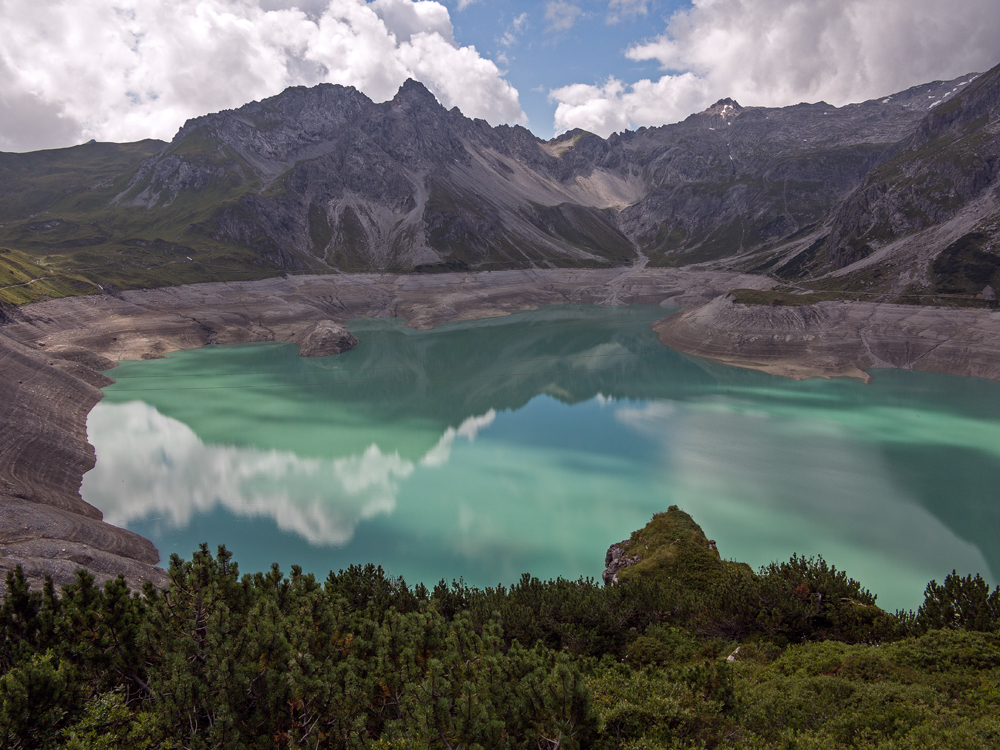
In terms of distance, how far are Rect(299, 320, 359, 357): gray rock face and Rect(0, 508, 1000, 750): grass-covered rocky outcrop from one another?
84.4 metres

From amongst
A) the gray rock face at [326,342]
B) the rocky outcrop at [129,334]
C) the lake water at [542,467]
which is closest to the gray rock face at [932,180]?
the rocky outcrop at [129,334]

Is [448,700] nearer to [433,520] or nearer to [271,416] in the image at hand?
[433,520]

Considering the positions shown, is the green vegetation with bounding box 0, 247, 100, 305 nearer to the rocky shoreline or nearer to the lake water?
the rocky shoreline

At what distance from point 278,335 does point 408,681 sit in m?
110

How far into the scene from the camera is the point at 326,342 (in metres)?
95.5

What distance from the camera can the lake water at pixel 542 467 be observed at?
31.3m

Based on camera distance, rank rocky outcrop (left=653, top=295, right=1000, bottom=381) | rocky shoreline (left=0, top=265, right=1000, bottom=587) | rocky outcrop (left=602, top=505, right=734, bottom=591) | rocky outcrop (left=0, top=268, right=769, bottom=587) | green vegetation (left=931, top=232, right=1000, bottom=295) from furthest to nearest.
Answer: green vegetation (left=931, top=232, right=1000, bottom=295), rocky outcrop (left=653, top=295, right=1000, bottom=381), rocky shoreline (left=0, top=265, right=1000, bottom=587), rocky outcrop (left=0, top=268, right=769, bottom=587), rocky outcrop (left=602, top=505, right=734, bottom=591)

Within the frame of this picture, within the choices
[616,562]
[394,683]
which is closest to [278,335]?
[616,562]

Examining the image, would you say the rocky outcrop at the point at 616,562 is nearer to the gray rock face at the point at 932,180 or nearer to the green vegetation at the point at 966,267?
the green vegetation at the point at 966,267

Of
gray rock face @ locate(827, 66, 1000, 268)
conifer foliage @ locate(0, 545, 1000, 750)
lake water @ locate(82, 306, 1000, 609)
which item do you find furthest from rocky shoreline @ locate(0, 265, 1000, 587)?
gray rock face @ locate(827, 66, 1000, 268)

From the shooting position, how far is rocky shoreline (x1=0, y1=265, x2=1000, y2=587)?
29.8m

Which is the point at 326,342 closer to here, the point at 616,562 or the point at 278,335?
the point at 278,335

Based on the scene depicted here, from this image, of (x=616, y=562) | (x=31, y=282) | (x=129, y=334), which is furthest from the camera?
(x=129, y=334)

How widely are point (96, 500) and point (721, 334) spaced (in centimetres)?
8696
